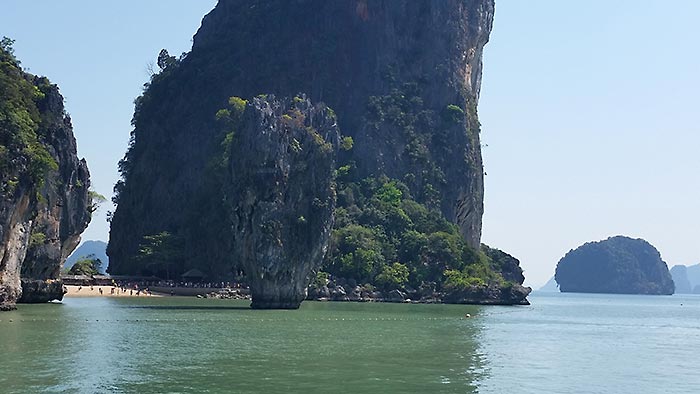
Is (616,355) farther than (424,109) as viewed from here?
No

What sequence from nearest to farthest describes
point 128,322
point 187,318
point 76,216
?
1. point 128,322
2. point 187,318
3. point 76,216

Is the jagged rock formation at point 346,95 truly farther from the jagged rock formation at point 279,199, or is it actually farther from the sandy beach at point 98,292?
the jagged rock formation at point 279,199

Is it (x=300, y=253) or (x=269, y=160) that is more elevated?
(x=269, y=160)

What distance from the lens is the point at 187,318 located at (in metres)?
57.0

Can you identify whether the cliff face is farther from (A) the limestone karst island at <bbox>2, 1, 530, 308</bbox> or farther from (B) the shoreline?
(B) the shoreline

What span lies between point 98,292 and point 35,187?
37.2 metres

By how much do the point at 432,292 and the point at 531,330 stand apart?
42.4 metres

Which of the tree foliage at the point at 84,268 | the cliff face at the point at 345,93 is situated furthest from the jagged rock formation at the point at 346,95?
the tree foliage at the point at 84,268

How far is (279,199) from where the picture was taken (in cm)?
7050

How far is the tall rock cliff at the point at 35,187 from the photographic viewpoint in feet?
174

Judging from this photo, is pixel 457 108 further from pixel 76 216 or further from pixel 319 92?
pixel 76 216

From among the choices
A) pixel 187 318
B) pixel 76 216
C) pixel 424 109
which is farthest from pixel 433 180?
pixel 187 318

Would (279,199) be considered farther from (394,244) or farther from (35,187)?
(394,244)

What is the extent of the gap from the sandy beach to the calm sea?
86.2 feet
